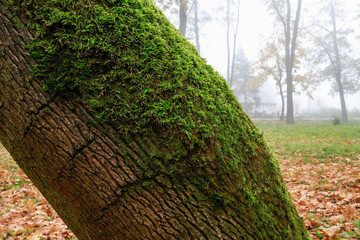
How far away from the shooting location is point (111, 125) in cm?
116

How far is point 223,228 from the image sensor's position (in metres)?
1.27

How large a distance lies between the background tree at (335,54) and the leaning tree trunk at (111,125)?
2751 centimetres

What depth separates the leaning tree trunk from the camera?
113 centimetres

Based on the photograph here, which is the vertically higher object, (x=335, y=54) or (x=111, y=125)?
(x=335, y=54)

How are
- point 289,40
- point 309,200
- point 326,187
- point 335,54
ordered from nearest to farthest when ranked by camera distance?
point 309,200 → point 326,187 → point 289,40 → point 335,54

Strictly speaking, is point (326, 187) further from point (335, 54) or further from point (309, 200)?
point (335, 54)

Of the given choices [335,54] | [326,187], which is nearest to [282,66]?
[335,54]

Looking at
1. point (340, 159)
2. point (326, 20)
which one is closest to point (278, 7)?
point (326, 20)

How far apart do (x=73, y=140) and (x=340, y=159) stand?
750 centimetres

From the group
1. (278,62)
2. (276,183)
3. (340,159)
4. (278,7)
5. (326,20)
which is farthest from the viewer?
(278,62)

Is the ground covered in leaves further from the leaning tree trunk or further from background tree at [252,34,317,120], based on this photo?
background tree at [252,34,317,120]

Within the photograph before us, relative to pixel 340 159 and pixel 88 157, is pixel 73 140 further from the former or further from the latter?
pixel 340 159

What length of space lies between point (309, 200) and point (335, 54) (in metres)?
27.5

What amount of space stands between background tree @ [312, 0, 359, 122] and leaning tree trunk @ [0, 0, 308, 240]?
27.5m
